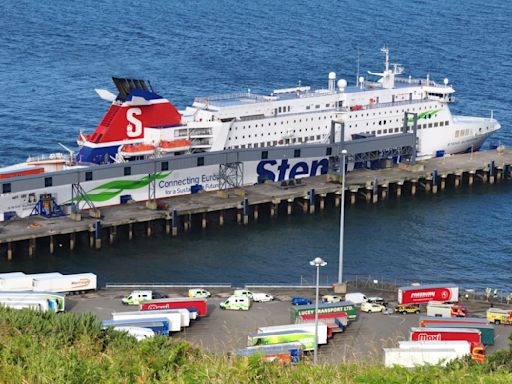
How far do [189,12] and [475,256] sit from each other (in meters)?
84.2

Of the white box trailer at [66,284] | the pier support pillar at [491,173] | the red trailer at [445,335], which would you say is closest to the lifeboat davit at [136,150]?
the white box trailer at [66,284]

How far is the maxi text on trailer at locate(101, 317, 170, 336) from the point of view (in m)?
44.4

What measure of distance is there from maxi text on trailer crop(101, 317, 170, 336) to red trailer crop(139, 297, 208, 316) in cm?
186

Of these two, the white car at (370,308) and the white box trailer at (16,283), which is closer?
the white car at (370,308)

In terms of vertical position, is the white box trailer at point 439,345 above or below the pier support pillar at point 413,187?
below

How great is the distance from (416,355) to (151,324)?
10.2 m

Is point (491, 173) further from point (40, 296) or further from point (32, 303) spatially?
point (32, 303)

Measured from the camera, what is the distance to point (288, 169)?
250 feet

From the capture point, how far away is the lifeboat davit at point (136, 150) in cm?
7094

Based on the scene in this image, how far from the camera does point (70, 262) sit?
201 feet

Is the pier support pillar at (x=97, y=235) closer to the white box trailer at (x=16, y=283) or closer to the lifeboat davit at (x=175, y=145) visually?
the lifeboat davit at (x=175, y=145)

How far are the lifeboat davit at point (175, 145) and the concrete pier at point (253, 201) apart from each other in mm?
3097

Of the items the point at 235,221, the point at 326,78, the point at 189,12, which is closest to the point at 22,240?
the point at 235,221

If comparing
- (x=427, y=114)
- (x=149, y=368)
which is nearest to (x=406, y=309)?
(x=149, y=368)
